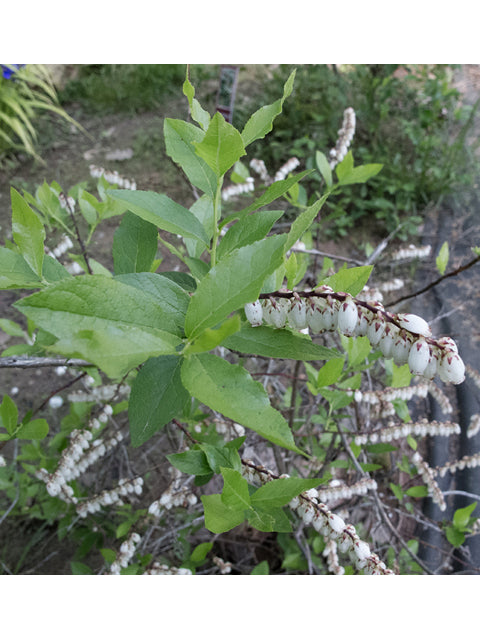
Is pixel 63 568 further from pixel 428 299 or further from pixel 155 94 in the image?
pixel 155 94

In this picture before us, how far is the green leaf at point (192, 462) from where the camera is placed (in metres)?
0.66

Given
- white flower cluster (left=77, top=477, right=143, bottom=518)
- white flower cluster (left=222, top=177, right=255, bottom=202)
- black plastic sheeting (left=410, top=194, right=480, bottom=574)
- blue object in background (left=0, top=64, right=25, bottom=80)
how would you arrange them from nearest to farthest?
white flower cluster (left=77, top=477, right=143, bottom=518), white flower cluster (left=222, top=177, right=255, bottom=202), black plastic sheeting (left=410, top=194, right=480, bottom=574), blue object in background (left=0, top=64, right=25, bottom=80)

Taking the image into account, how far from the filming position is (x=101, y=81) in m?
4.17

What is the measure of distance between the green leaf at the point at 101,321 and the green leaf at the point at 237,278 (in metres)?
0.05

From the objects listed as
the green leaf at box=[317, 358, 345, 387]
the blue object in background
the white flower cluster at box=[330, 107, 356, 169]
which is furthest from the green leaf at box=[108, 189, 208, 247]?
the blue object in background

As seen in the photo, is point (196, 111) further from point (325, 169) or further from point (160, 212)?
point (325, 169)

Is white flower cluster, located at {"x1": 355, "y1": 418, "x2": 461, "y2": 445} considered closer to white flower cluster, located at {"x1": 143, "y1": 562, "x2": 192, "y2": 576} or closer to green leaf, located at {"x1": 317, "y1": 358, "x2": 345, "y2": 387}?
green leaf, located at {"x1": 317, "y1": 358, "x2": 345, "y2": 387}

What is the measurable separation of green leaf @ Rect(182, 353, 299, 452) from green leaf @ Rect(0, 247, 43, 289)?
236mm

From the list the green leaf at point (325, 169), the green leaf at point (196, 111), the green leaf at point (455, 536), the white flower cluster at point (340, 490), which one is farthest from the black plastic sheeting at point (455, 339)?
the green leaf at point (196, 111)

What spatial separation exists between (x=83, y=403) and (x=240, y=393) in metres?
1.09

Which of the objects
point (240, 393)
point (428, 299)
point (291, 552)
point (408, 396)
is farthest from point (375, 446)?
point (428, 299)

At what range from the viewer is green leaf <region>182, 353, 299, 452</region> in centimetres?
43

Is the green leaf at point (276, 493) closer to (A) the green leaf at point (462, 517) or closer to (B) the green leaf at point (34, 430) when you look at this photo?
(B) the green leaf at point (34, 430)

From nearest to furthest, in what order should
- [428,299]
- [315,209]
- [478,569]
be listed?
A: [315,209] < [478,569] < [428,299]
